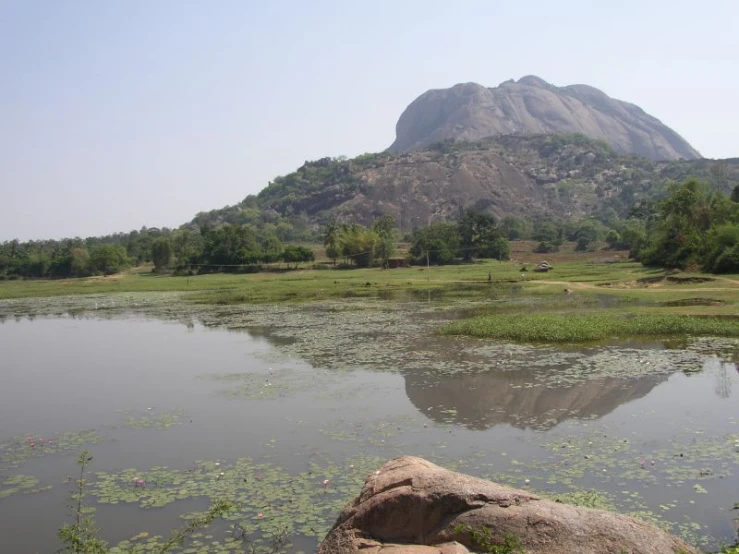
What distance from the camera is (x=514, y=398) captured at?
61.7 ft

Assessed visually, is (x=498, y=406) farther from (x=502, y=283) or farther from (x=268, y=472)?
(x=502, y=283)

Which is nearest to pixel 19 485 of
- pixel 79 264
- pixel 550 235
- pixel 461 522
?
pixel 461 522

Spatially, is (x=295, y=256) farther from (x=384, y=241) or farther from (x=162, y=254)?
(x=162, y=254)

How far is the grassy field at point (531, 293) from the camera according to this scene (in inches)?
1164

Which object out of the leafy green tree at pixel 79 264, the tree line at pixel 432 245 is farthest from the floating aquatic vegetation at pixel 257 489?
the leafy green tree at pixel 79 264

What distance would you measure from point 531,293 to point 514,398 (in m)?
36.1

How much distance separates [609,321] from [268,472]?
71.9ft

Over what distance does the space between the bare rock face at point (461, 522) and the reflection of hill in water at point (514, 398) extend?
8336 mm

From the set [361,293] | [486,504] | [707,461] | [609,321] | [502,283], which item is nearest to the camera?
[486,504]

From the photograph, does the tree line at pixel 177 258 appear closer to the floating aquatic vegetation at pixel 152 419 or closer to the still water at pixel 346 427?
the still water at pixel 346 427

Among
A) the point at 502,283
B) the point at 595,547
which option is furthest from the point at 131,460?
the point at 502,283

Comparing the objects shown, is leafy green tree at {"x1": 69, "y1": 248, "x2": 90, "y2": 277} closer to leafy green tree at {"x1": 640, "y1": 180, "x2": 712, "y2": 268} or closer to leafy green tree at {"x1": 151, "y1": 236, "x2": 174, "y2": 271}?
leafy green tree at {"x1": 151, "y1": 236, "x2": 174, "y2": 271}

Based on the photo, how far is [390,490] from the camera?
831 centimetres

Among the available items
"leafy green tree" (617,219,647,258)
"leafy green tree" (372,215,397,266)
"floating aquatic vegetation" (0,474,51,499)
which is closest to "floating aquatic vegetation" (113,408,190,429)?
"floating aquatic vegetation" (0,474,51,499)
